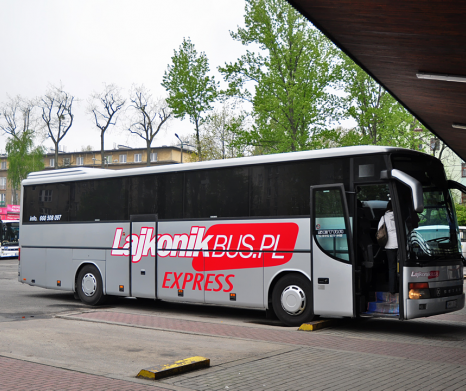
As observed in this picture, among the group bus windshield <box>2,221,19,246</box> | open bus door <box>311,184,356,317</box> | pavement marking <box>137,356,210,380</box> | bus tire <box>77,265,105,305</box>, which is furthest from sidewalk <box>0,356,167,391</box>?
bus windshield <box>2,221,19,246</box>

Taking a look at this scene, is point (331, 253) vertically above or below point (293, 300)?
above

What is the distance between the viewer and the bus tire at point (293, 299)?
10.9 meters

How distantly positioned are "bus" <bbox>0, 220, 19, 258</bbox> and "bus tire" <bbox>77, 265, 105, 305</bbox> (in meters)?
27.7

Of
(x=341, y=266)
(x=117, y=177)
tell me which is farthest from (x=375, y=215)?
(x=117, y=177)

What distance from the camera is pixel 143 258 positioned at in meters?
13.6

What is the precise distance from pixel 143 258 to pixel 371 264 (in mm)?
5807

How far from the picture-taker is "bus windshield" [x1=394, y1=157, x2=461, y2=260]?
32.3 ft

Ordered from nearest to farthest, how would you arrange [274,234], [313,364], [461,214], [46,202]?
[313,364], [274,234], [46,202], [461,214]

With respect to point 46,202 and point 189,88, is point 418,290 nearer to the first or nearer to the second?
point 46,202

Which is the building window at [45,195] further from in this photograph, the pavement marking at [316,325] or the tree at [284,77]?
the tree at [284,77]

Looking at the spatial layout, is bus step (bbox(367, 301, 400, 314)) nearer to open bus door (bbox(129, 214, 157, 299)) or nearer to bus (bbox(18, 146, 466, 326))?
bus (bbox(18, 146, 466, 326))

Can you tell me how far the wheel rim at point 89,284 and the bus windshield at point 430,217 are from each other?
842 cm

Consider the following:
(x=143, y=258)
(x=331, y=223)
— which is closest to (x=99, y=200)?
(x=143, y=258)

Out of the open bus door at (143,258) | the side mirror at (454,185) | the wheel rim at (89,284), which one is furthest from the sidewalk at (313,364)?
the wheel rim at (89,284)
